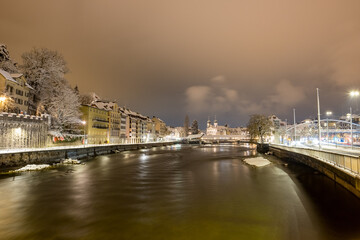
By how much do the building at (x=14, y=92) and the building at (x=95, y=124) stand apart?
99.8 feet

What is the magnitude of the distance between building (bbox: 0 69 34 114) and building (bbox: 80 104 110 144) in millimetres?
30418

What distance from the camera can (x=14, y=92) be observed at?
5069 cm

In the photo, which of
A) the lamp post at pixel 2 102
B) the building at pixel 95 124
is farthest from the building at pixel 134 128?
the lamp post at pixel 2 102

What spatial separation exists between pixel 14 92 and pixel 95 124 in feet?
143

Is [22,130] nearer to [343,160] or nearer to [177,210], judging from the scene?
[177,210]

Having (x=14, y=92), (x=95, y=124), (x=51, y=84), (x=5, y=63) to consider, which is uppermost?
(x=5, y=63)

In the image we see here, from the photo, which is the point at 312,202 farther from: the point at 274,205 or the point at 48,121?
the point at 48,121

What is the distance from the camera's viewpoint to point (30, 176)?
2780 cm

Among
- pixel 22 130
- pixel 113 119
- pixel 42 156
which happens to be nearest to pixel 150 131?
pixel 113 119

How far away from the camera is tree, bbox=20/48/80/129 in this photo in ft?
181

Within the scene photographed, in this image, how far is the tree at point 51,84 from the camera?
5512cm

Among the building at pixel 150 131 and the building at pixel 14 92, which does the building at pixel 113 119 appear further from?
the building at pixel 14 92

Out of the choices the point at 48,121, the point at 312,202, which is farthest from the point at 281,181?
the point at 48,121

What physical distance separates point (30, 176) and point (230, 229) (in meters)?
25.8
